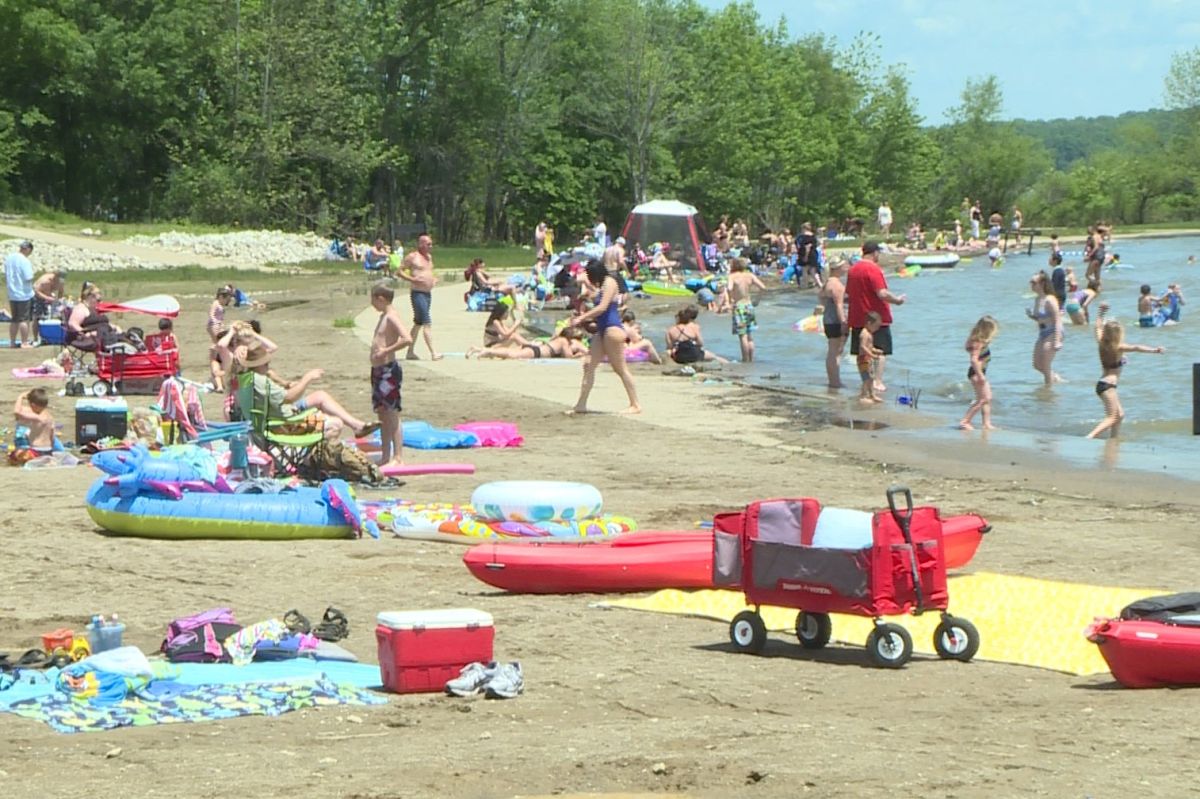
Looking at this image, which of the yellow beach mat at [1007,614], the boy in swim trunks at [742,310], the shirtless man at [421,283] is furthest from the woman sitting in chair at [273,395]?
the boy in swim trunks at [742,310]

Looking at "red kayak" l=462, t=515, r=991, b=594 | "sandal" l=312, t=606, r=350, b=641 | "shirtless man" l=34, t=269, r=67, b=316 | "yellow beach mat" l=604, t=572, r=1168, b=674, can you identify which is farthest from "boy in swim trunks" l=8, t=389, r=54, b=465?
"shirtless man" l=34, t=269, r=67, b=316

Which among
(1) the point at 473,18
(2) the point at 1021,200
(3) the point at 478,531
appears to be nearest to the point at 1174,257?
(1) the point at 473,18

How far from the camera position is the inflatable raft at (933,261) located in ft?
167

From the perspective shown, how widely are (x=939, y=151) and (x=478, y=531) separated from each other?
74459 millimetres

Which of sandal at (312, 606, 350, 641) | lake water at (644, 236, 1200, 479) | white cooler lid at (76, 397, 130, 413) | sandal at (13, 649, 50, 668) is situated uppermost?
white cooler lid at (76, 397, 130, 413)

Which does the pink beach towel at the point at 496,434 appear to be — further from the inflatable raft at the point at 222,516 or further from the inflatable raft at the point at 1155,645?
the inflatable raft at the point at 1155,645

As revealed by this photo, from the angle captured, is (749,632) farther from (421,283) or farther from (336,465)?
(421,283)

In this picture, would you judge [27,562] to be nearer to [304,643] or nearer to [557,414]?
[304,643]

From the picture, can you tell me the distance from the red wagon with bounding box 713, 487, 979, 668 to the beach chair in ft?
15.3

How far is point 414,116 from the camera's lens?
5525cm

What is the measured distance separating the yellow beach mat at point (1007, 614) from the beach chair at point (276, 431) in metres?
3.70

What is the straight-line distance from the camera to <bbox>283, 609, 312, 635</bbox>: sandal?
777 centimetres

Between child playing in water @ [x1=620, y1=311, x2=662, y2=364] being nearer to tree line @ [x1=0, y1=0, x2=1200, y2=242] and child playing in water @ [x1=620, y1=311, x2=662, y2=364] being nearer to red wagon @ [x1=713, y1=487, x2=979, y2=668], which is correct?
red wagon @ [x1=713, y1=487, x2=979, y2=668]

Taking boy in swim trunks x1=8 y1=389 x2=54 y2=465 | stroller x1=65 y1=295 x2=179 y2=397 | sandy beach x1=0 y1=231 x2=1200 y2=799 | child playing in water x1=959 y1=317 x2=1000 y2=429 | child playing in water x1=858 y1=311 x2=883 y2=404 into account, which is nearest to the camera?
sandy beach x1=0 y1=231 x2=1200 y2=799
